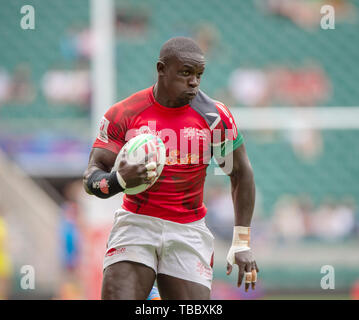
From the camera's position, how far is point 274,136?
43.6 feet

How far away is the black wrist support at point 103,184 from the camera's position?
11.9ft

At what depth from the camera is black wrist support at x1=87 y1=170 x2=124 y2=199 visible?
142 inches

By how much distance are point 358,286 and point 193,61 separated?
7.38 metres

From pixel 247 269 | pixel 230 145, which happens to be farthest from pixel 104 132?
pixel 247 269

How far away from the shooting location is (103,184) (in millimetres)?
3658

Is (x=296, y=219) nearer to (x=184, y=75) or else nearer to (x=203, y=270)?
(x=203, y=270)

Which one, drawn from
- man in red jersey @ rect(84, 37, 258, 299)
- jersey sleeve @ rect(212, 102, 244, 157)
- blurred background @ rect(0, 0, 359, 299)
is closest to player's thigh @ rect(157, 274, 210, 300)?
man in red jersey @ rect(84, 37, 258, 299)

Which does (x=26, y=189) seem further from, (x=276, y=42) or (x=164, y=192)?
(x=164, y=192)

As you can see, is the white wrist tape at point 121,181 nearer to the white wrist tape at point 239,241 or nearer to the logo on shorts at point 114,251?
the logo on shorts at point 114,251

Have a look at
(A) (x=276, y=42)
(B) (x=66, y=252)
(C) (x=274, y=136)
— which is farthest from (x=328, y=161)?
(B) (x=66, y=252)

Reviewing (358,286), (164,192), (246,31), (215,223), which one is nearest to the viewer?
(164,192)

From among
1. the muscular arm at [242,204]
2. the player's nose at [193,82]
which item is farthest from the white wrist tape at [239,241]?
the player's nose at [193,82]

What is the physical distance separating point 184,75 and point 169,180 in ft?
2.07

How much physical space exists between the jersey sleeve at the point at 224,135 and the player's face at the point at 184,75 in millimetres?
257
